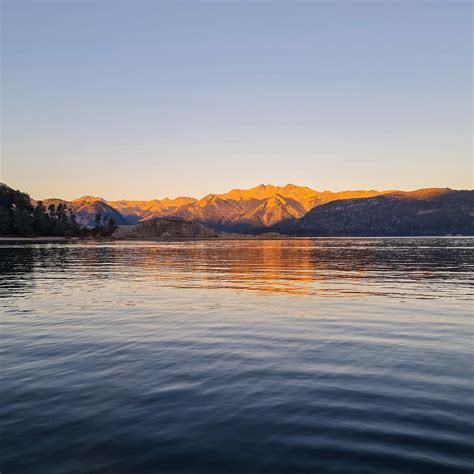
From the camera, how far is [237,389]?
580 inches

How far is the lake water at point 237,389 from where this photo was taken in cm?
996

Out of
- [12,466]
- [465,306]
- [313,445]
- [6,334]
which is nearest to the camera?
[12,466]

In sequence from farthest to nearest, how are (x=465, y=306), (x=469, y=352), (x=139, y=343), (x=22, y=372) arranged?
(x=465, y=306), (x=139, y=343), (x=469, y=352), (x=22, y=372)

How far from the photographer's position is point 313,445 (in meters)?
10.5

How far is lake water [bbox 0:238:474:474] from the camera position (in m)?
9.96

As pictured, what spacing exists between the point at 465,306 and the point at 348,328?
44.1ft

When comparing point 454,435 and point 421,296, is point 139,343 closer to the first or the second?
point 454,435

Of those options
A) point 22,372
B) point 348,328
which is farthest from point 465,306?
point 22,372

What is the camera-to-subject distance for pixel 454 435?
11.0m

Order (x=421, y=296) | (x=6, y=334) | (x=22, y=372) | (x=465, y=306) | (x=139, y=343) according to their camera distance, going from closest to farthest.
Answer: (x=22, y=372) → (x=139, y=343) → (x=6, y=334) → (x=465, y=306) → (x=421, y=296)

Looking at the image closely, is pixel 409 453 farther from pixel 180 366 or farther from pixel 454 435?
pixel 180 366

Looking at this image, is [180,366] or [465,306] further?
[465,306]

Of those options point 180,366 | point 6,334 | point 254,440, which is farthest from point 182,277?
point 254,440

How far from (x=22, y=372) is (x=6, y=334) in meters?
8.34
